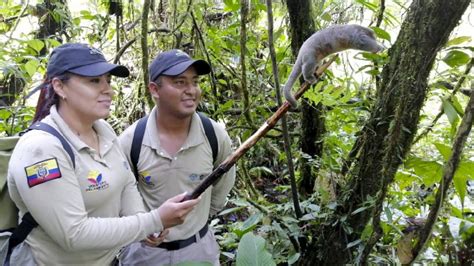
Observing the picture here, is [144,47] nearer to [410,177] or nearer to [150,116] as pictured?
[150,116]

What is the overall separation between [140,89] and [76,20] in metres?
0.94

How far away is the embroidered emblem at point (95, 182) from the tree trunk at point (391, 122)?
120 centimetres

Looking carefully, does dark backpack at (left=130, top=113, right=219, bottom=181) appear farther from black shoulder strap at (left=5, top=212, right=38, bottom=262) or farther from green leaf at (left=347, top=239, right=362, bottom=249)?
green leaf at (left=347, top=239, right=362, bottom=249)

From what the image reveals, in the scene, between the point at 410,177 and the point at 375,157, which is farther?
the point at 410,177

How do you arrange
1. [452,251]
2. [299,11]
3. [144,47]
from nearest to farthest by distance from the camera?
[452,251] → [299,11] → [144,47]

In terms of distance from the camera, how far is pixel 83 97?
5.02 feet

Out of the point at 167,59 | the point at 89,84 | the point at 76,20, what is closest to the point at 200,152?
the point at 167,59

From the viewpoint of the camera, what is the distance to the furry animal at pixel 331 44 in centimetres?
165

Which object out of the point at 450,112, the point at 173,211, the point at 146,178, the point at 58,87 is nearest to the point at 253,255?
the point at 173,211

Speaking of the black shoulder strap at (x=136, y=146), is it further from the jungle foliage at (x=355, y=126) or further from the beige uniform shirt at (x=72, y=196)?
the jungle foliage at (x=355, y=126)

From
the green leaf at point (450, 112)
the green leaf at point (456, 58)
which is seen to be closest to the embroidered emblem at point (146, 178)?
the green leaf at point (450, 112)

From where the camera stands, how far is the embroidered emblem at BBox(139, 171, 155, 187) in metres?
1.97

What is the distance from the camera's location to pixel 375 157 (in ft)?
6.86

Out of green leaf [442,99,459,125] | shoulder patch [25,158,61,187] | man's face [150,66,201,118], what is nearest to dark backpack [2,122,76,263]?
shoulder patch [25,158,61,187]
